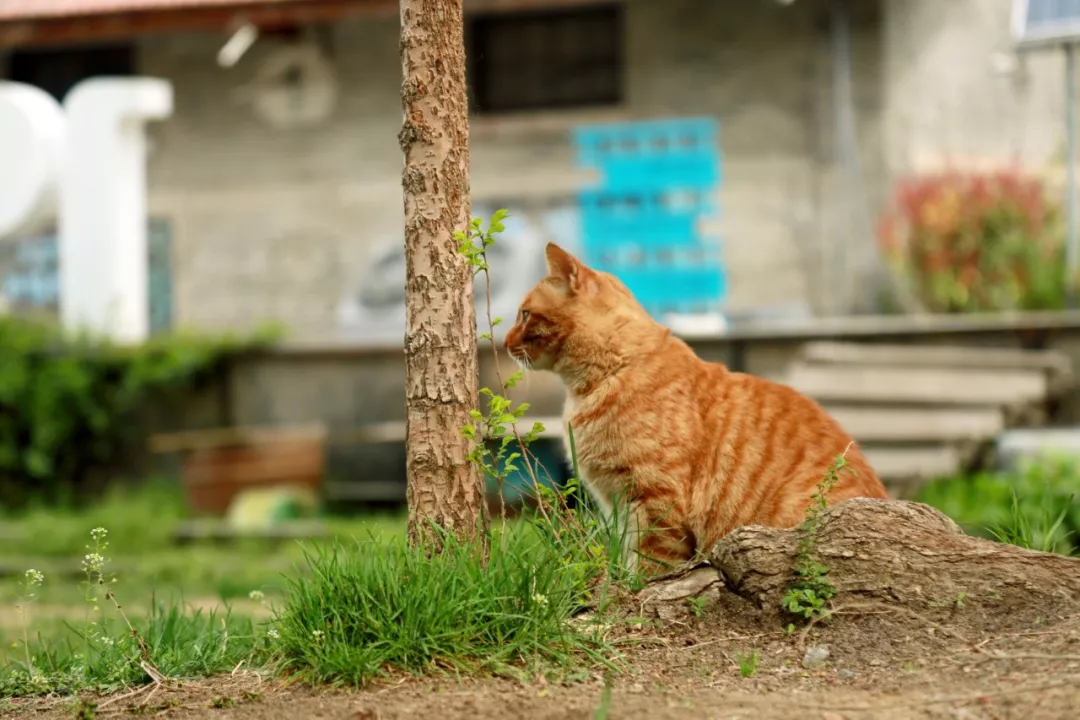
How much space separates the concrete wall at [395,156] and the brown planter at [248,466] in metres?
3.70

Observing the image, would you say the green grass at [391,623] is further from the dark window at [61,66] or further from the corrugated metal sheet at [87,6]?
the dark window at [61,66]

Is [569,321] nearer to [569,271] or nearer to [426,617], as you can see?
[569,271]

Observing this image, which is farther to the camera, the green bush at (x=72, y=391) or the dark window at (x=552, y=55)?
the dark window at (x=552, y=55)

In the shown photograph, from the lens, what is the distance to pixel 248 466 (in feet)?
29.1

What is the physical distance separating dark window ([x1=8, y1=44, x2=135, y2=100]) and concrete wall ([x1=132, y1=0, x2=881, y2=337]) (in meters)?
0.61

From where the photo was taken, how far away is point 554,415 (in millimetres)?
8672

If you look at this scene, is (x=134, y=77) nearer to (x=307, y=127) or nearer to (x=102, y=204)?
(x=307, y=127)

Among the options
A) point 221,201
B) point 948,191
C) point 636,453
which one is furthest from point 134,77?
point 636,453

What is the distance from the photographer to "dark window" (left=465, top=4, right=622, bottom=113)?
12.4 meters

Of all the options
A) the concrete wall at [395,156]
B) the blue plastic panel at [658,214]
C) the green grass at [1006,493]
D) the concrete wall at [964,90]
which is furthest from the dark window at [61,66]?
the green grass at [1006,493]

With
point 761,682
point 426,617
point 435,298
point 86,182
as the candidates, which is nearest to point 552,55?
point 86,182

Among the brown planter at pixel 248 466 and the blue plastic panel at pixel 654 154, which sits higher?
the blue plastic panel at pixel 654 154

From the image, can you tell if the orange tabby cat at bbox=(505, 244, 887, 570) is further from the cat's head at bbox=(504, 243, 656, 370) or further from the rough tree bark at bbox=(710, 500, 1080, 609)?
the rough tree bark at bbox=(710, 500, 1080, 609)

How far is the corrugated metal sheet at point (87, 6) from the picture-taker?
11.4 meters
